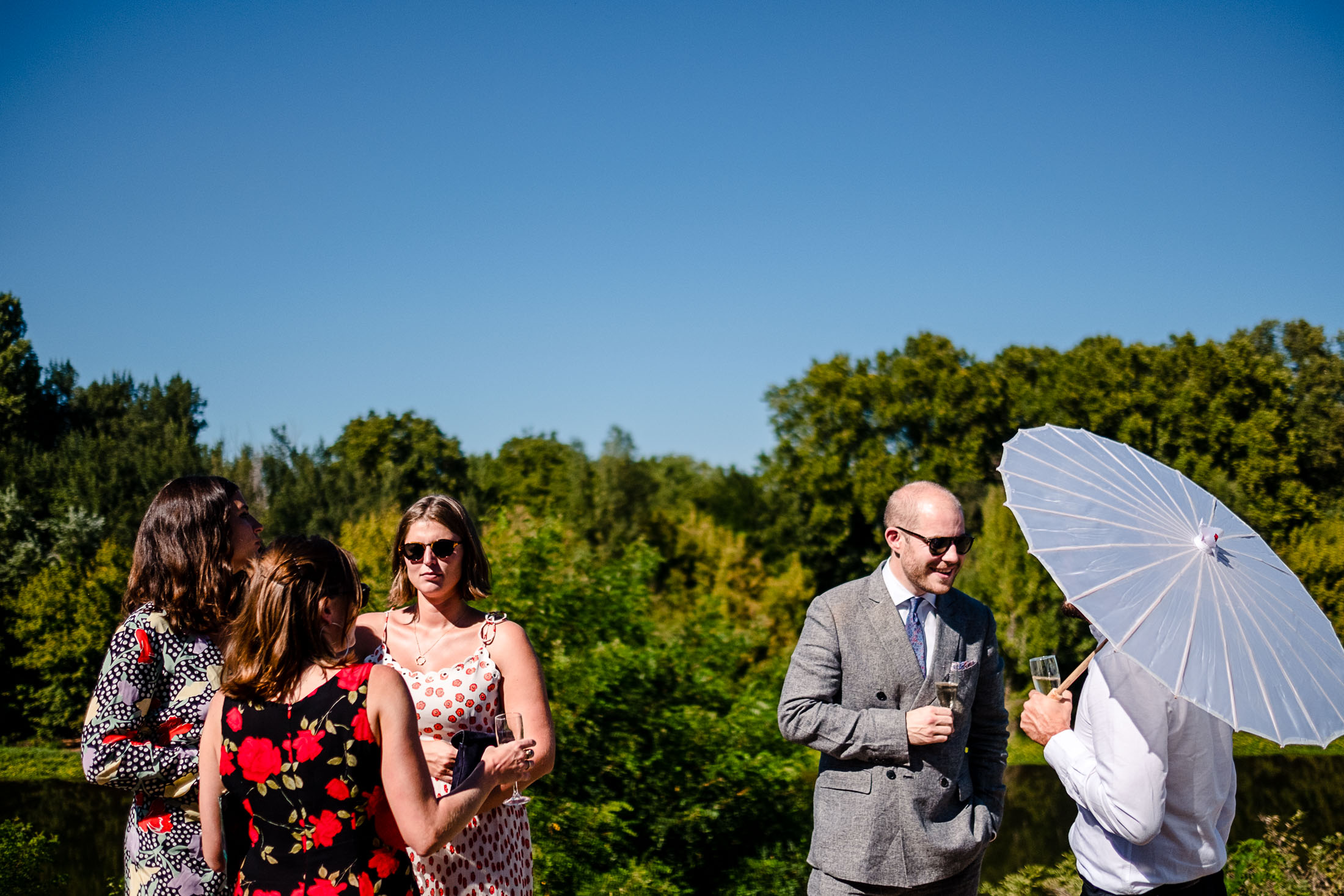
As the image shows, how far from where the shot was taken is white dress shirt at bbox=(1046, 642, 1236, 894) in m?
2.65

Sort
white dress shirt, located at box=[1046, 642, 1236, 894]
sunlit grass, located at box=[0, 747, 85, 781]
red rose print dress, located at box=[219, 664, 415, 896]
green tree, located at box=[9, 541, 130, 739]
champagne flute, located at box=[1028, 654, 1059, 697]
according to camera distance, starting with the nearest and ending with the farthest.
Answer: red rose print dress, located at box=[219, 664, 415, 896] → white dress shirt, located at box=[1046, 642, 1236, 894] → champagne flute, located at box=[1028, 654, 1059, 697] → sunlit grass, located at box=[0, 747, 85, 781] → green tree, located at box=[9, 541, 130, 739]

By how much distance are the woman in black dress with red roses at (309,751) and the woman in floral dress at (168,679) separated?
0.49m

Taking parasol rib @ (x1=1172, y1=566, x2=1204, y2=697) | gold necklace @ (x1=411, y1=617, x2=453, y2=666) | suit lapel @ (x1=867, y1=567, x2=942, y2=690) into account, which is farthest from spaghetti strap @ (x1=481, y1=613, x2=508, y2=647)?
parasol rib @ (x1=1172, y1=566, x2=1204, y2=697)

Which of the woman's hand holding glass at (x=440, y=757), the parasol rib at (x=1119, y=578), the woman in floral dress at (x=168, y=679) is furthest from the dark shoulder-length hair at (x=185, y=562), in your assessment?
the parasol rib at (x=1119, y=578)

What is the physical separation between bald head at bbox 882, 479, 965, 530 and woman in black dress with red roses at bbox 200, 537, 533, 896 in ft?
5.86

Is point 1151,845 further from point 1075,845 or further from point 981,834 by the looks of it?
point 981,834

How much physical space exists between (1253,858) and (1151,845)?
3921 millimetres

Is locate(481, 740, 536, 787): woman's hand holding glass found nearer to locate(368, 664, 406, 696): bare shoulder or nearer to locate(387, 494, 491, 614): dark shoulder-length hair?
locate(368, 664, 406, 696): bare shoulder

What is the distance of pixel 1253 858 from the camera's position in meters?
5.83

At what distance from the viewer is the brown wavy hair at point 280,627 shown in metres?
2.31

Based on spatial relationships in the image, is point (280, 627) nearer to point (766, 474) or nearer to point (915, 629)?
point (915, 629)

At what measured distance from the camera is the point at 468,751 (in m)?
2.77

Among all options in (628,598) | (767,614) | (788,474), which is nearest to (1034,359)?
(788,474)

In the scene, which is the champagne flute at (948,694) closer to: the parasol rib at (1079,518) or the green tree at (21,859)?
the parasol rib at (1079,518)
